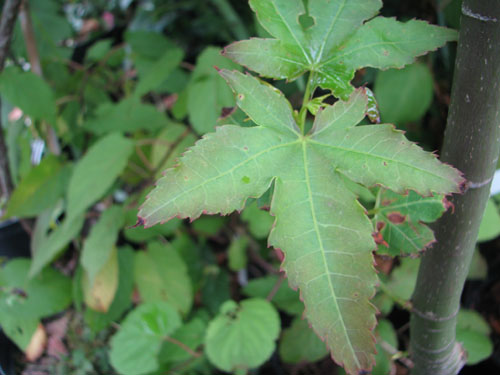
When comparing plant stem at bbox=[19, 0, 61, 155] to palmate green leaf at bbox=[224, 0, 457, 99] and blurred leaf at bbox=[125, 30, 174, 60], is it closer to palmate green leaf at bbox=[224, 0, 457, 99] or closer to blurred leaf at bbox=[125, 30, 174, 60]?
blurred leaf at bbox=[125, 30, 174, 60]

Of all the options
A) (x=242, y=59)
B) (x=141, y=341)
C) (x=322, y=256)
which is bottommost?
(x=141, y=341)

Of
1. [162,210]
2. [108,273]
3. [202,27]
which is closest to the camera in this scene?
[162,210]

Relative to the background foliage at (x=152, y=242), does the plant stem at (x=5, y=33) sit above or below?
above

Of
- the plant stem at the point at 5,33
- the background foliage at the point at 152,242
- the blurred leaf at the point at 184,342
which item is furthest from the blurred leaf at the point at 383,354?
the plant stem at the point at 5,33

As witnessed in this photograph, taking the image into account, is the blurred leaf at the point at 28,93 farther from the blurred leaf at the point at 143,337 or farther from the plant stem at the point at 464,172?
the plant stem at the point at 464,172

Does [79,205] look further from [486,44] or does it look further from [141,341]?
[486,44]

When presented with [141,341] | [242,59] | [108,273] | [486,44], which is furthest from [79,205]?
[486,44]
